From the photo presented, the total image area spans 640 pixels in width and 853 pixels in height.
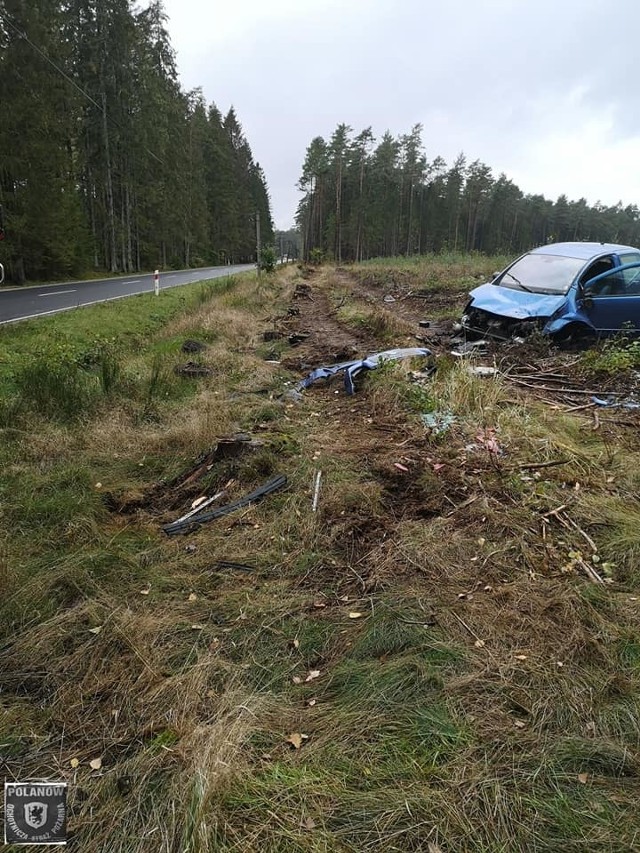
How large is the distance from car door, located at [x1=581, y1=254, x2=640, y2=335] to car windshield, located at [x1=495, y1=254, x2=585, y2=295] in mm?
279

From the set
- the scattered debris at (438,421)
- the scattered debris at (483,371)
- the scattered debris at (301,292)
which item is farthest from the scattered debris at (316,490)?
the scattered debris at (301,292)

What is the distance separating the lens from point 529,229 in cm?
8231

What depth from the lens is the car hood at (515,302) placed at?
7.61m

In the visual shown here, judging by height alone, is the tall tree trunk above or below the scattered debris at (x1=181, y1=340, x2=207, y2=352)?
above

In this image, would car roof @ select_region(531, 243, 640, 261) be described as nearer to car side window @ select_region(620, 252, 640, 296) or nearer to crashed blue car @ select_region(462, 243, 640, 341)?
crashed blue car @ select_region(462, 243, 640, 341)

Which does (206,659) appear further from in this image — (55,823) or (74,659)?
(55,823)

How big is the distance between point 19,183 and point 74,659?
23303 mm

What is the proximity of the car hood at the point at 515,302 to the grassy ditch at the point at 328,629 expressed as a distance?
10.9ft

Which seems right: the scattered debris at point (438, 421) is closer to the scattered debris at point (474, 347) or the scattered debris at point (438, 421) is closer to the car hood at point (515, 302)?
the scattered debris at point (474, 347)

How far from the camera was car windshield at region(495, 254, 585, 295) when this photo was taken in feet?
26.0

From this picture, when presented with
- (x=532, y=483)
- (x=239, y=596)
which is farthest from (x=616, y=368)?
(x=239, y=596)

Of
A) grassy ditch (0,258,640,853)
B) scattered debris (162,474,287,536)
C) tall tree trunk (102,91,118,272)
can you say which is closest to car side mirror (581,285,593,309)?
grassy ditch (0,258,640,853)

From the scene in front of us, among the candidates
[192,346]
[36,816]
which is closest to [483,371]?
[192,346]

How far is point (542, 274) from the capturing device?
8289mm
